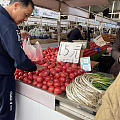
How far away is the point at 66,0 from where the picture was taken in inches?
152

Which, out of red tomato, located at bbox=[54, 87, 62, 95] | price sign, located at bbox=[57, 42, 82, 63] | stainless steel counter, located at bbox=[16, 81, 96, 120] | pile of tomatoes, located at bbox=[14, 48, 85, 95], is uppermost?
price sign, located at bbox=[57, 42, 82, 63]

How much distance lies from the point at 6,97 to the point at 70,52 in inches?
58.9

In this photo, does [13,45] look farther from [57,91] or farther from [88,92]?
[88,92]

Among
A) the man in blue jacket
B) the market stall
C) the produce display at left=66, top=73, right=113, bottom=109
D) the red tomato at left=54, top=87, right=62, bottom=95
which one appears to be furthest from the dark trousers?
the produce display at left=66, top=73, right=113, bottom=109

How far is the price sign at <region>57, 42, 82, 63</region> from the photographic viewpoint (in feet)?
8.45

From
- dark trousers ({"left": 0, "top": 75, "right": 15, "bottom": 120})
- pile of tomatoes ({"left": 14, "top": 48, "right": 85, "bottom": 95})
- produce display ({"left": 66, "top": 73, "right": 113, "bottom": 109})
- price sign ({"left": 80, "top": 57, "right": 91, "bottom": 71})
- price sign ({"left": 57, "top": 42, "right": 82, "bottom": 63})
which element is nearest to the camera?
produce display ({"left": 66, "top": 73, "right": 113, "bottom": 109})

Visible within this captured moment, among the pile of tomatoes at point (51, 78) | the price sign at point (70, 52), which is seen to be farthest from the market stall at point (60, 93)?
the price sign at point (70, 52)

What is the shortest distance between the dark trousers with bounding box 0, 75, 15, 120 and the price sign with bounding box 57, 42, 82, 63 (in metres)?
1.23

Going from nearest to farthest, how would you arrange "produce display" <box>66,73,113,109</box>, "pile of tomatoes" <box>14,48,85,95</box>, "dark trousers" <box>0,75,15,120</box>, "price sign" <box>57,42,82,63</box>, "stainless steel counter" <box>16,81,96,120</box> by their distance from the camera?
"produce display" <box>66,73,113,109</box>, "stainless steel counter" <box>16,81,96,120</box>, "dark trousers" <box>0,75,15,120</box>, "pile of tomatoes" <box>14,48,85,95</box>, "price sign" <box>57,42,82,63</box>

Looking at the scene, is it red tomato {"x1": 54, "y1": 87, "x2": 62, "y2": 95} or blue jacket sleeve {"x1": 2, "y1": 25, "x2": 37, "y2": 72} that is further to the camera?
red tomato {"x1": 54, "y1": 87, "x2": 62, "y2": 95}

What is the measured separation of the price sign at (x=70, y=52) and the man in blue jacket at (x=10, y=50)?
3.17 feet

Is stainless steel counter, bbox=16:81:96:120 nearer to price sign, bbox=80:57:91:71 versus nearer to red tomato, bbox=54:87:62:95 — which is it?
red tomato, bbox=54:87:62:95

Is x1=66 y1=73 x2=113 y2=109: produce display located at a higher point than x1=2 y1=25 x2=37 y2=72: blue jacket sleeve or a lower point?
lower

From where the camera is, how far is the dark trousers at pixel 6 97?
164 cm
